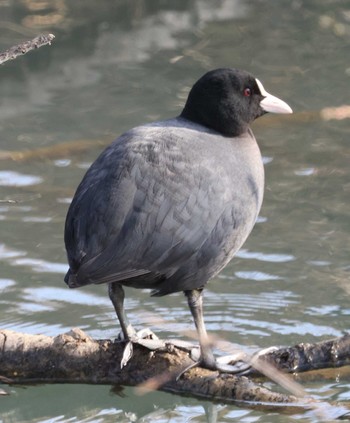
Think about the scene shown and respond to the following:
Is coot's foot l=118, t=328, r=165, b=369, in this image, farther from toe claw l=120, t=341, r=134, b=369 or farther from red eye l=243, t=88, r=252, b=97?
red eye l=243, t=88, r=252, b=97

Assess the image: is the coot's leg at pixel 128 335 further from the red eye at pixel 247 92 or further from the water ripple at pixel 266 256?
the water ripple at pixel 266 256

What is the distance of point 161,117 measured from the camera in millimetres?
7953

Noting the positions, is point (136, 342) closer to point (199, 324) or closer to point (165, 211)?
point (199, 324)

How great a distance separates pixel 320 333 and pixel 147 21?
5.25m

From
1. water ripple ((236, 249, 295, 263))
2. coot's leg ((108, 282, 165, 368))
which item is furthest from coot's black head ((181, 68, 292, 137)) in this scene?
water ripple ((236, 249, 295, 263))

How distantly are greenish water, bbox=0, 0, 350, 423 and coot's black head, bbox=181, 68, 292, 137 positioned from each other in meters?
0.89

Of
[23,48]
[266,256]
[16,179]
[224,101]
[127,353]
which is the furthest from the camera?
[16,179]

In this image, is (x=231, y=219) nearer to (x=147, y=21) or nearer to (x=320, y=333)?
(x=320, y=333)

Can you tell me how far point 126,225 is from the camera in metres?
4.25

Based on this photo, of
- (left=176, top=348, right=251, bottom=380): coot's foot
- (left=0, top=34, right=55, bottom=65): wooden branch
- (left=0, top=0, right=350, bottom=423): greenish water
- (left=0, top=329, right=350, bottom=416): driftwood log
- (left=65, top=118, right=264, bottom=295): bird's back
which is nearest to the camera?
(left=0, top=34, right=55, bottom=65): wooden branch

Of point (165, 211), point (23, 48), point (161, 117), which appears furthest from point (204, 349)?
point (161, 117)

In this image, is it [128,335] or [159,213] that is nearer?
[159,213]

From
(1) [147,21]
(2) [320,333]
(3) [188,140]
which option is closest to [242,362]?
(2) [320,333]

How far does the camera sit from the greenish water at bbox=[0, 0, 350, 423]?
5.05 m
